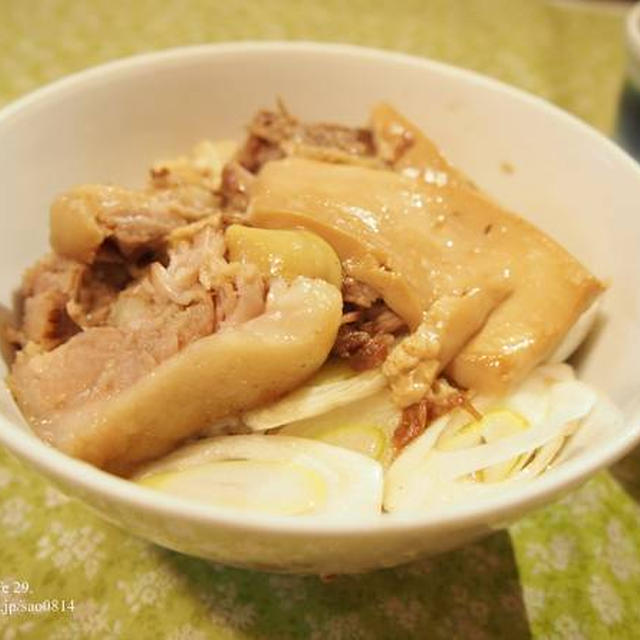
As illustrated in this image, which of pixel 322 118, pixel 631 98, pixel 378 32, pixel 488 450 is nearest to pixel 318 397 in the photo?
pixel 488 450

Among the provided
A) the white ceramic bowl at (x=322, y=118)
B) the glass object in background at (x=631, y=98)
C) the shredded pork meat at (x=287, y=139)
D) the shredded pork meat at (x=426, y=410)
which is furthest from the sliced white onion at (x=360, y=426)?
the glass object in background at (x=631, y=98)

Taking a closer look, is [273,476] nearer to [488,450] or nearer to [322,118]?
[488,450]

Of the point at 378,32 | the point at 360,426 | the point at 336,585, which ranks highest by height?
the point at 378,32

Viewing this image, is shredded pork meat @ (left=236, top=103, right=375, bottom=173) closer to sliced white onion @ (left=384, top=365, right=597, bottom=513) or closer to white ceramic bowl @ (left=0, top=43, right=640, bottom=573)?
white ceramic bowl @ (left=0, top=43, right=640, bottom=573)

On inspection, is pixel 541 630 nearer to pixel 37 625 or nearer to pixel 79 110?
pixel 37 625

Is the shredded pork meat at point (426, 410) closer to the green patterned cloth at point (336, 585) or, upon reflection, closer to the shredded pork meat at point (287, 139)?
the green patterned cloth at point (336, 585)

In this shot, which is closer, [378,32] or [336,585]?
[336,585]

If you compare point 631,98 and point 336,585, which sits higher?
point 631,98
